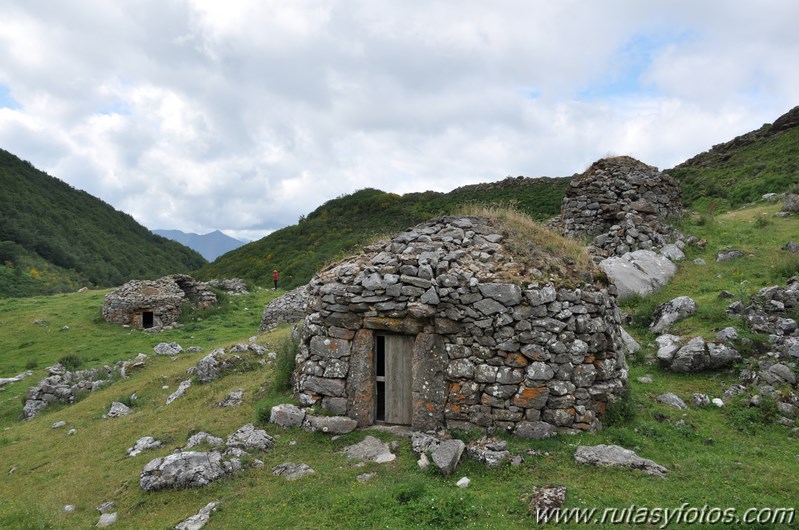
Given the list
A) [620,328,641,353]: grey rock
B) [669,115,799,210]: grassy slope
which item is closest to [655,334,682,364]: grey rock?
[620,328,641,353]: grey rock

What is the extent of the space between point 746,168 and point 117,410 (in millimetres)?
35056

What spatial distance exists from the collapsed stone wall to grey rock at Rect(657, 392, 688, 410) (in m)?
14.0

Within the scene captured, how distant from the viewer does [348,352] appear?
9055mm

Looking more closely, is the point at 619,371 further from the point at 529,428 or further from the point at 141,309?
the point at 141,309

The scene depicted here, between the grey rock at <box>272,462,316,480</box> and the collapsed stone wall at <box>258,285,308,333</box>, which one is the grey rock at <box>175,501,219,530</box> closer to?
the grey rock at <box>272,462,316,480</box>

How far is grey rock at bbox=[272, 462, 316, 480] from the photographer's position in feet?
24.5

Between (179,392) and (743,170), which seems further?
(743,170)

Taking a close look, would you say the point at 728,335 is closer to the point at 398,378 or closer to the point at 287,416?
the point at 398,378

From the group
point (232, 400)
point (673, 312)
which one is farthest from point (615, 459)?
point (232, 400)

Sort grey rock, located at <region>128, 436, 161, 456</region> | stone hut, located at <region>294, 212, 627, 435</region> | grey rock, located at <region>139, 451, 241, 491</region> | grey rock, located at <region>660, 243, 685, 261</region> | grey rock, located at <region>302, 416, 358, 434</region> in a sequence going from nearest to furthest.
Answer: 1. grey rock, located at <region>139, 451, 241, 491</region>
2. stone hut, located at <region>294, 212, 627, 435</region>
3. grey rock, located at <region>302, 416, 358, 434</region>
4. grey rock, located at <region>128, 436, 161, 456</region>
5. grey rock, located at <region>660, 243, 685, 261</region>

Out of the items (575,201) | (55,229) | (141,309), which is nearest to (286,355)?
(575,201)

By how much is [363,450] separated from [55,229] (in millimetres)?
67503

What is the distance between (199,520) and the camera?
6492mm

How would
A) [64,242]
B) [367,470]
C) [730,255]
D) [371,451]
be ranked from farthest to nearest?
[64,242] < [730,255] < [371,451] < [367,470]
